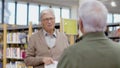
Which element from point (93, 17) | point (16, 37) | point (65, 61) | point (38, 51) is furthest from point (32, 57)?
point (16, 37)

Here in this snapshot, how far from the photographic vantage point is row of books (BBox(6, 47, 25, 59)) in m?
5.80

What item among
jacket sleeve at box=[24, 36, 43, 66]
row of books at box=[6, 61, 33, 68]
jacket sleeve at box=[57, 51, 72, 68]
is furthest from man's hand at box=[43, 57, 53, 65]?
row of books at box=[6, 61, 33, 68]

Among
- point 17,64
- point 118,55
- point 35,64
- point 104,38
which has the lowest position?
point 17,64

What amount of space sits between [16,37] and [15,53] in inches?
14.9

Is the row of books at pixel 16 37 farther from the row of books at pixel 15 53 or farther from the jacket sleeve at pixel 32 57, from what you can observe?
the jacket sleeve at pixel 32 57

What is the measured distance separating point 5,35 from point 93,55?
15.8 ft

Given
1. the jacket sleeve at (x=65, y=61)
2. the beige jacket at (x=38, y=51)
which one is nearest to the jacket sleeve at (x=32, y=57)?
the beige jacket at (x=38, y=51)

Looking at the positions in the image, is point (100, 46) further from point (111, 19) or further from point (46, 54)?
point (111, 19)

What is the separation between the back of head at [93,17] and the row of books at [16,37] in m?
4.23

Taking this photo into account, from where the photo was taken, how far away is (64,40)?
9.87 ft

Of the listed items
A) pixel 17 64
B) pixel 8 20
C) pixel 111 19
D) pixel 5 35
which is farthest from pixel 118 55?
pixel 111 19

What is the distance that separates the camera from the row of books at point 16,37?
19.0ft

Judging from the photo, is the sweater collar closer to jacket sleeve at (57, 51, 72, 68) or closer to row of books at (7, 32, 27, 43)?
jacket sleeve at (57, 51, 72, 68)

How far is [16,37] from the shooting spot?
5.98 meters
